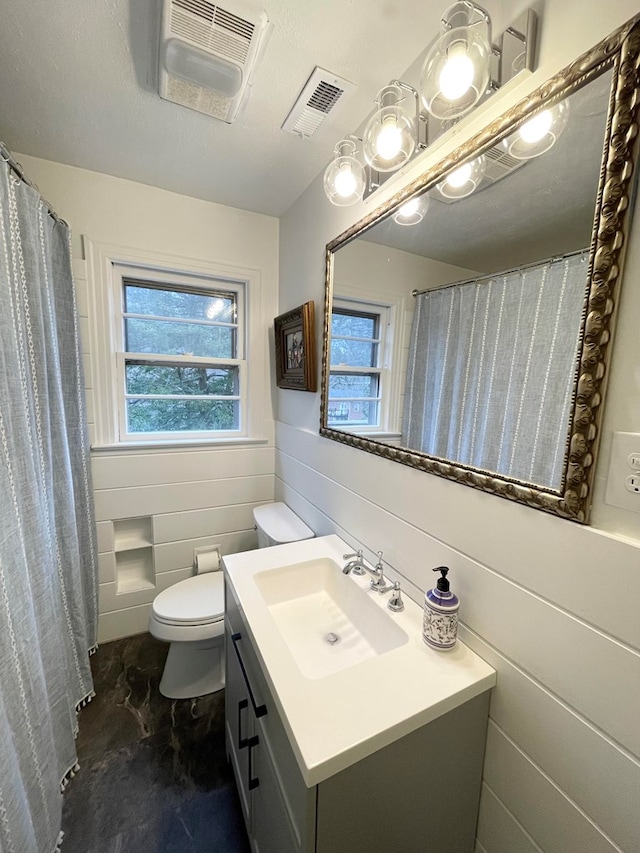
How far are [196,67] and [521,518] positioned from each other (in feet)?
4.96

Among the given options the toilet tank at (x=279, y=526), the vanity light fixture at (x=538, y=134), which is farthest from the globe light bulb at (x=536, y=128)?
the toilet tank at (x=279, y=526)

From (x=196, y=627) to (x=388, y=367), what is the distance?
1343 mm

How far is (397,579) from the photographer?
3.55 feet

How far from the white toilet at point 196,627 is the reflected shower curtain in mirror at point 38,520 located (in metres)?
0.36

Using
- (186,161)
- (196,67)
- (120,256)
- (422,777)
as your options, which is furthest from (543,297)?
(120,256)

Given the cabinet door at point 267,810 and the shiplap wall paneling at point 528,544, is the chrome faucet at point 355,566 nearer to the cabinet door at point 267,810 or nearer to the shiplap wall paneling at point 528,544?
the shiplap wall paneling at point 528,544

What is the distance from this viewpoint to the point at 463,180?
0.86 m

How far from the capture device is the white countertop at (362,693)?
0.61 meters

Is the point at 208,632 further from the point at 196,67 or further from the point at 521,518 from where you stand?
the point at 196,67

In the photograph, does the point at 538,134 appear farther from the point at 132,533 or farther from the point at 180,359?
the point at 132,533

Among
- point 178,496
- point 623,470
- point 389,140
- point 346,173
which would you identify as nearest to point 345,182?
point 346,173

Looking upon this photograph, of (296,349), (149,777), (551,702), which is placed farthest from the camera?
(296,349)

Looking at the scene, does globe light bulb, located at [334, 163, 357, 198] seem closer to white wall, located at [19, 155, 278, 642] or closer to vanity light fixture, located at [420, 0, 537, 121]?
vanity light fixture, located at [420, 0, 537, 121]

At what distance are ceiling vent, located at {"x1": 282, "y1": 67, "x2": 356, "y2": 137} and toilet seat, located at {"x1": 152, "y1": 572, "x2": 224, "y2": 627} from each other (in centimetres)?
197
